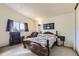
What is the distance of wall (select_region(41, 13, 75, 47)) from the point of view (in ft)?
5.51

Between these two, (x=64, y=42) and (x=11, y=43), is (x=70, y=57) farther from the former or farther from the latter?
(x=11, y=43)

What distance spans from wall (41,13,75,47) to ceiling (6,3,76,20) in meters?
0.10

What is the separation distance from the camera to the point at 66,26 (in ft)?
5.62

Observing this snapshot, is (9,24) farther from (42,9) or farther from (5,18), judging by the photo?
(42,9)

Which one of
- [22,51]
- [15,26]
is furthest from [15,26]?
[22,51]

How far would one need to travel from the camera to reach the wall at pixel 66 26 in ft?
5.51

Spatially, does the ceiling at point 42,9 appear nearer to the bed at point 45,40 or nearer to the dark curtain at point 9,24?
the dark curtain at point 9,24

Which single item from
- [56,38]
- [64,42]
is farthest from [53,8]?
[64,42]

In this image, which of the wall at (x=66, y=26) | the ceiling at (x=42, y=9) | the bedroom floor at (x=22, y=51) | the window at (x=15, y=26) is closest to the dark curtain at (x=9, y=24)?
the window at (x=15, y=26)

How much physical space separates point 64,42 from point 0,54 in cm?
130

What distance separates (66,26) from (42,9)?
62cm

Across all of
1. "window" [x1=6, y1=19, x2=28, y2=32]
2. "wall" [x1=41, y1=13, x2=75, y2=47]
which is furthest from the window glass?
"wall" [x1=41, y1=13, x2=75, y2=47]

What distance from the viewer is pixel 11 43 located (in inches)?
66.4

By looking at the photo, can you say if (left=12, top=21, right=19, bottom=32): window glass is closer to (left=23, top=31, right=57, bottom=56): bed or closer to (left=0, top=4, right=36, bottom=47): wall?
(left=0, top=4, right=36, bottom=47): wall
